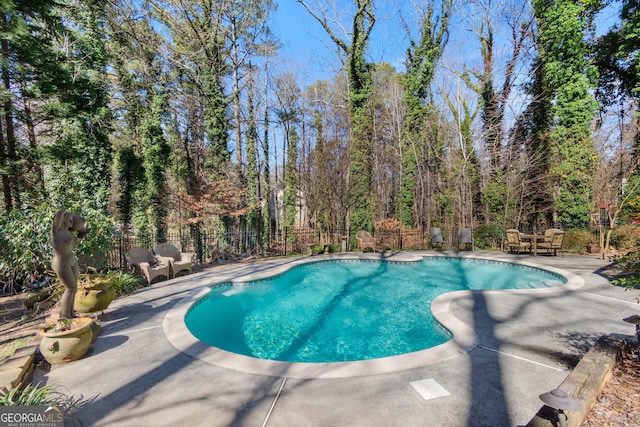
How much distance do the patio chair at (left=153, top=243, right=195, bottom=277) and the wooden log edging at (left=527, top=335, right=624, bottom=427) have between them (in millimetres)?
8685

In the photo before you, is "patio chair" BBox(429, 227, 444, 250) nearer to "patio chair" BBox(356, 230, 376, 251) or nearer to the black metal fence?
the black metal fence

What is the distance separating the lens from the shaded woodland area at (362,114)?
1177 centimetres

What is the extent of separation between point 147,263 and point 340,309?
531cm

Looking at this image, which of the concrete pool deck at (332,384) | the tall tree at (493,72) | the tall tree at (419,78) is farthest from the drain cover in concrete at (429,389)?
the tall tree at (493,72)

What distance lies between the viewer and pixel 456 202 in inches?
691

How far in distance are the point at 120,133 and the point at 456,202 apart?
1894 cm

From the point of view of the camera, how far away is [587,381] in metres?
2.62

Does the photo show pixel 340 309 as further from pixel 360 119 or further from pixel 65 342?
pixel 360 119

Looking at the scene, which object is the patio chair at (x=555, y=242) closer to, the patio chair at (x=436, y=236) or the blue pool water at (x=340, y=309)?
the blue pool water at (x=340, y=309)

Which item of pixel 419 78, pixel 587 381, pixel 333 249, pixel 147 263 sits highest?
pixel 419 78

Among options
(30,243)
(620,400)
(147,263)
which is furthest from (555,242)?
(30,243)

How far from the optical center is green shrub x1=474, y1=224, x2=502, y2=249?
13.9 metres

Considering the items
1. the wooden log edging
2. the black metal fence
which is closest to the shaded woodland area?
the black metal fence

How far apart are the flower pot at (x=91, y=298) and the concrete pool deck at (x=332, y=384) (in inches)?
14.9
